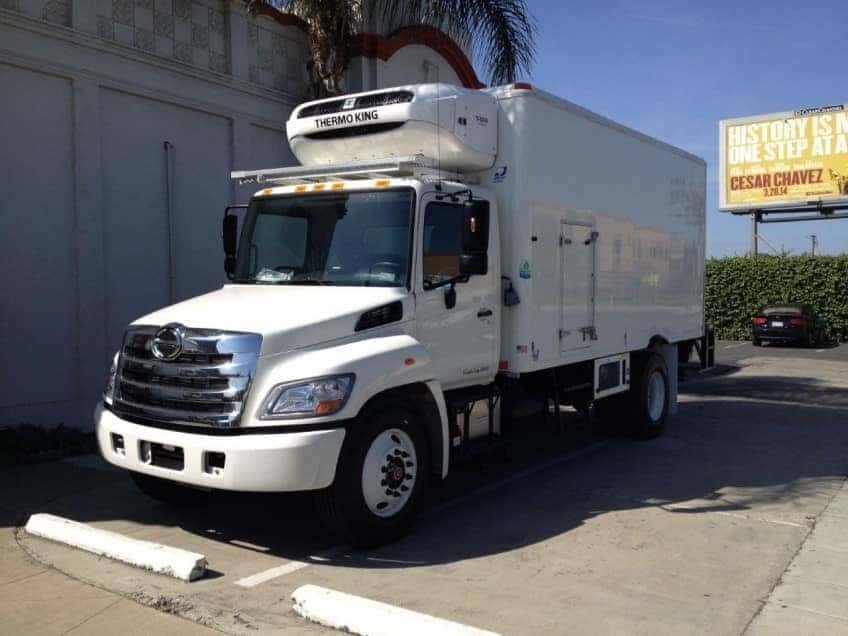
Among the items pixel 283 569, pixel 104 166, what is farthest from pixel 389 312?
pixel 104 166

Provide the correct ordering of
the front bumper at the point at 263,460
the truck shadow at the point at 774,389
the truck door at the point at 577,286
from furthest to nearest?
the truck shadow at the point at 774,389 → the truck door at the point at 577,286 → the front bumper at the point at 263,460

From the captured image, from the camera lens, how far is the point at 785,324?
24.0 metres

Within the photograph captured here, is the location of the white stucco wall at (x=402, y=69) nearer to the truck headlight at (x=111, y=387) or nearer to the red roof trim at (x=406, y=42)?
the red roof trim at (x=406, y=42)

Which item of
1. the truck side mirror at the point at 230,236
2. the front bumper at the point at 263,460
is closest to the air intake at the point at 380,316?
the front bumper at the point at 263,460

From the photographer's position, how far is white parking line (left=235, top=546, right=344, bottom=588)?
16.6 feet

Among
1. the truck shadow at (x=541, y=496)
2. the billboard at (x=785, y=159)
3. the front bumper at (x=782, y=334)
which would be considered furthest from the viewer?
the billboard at (x=785, y=159)

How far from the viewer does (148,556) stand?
5.20m

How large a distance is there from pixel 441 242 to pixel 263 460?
227 centimetres

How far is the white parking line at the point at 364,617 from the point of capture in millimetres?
4035

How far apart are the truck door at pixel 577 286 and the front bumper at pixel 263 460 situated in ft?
10.6

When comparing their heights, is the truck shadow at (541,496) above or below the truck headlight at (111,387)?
below

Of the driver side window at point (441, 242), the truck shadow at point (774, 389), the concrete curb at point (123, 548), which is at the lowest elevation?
the truck shadow at point (774, 389)

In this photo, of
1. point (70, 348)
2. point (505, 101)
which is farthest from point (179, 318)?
point (70, 348)

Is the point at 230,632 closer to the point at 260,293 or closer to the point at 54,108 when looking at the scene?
the point at 260,293
